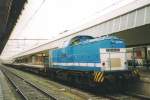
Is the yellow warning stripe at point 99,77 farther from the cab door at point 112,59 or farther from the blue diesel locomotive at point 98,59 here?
the cab door at point 112,59

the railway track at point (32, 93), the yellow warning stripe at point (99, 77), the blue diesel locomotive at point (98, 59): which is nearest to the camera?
the yellow warning stripe at point (99, 77)

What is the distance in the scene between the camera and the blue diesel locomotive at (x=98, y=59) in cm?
1469

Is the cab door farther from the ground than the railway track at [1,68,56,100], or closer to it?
farther from the ground

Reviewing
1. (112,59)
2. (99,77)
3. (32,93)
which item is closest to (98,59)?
(112,59)

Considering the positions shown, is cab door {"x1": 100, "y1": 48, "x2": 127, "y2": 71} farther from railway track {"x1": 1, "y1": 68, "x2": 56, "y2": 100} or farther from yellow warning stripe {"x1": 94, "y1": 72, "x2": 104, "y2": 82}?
railway track {"x1": 1, "y1": 68, "x2": 56, "y2": 100}

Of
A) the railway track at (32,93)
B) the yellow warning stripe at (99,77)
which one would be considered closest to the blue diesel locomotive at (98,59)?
the yellow warning stripe at (99,77)

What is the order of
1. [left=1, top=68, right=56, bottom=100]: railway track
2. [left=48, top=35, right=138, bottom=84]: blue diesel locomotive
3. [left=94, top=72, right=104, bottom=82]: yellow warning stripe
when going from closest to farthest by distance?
[left=94, top=72, right=104, bottom=82]: yellow warning stripe, [left=48, top=35, right=138, bottom=84]: blue diesel locomotive, [left=1, top=68, right=56, bottom=100]: railway track

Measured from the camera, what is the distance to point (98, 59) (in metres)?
15.0

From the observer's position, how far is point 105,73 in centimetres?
1448

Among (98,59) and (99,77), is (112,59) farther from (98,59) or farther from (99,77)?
(99,77)

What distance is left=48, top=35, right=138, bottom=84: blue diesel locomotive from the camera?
14.7 meters

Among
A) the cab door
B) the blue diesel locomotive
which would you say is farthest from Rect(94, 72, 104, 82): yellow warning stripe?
the cab door

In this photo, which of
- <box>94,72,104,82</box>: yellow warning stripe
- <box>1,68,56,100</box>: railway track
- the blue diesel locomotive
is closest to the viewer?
<box>94,72,104,82</box>: yellow warning stripe

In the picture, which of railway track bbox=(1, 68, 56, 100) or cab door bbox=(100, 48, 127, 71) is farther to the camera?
railway track bbox=(1, 68, 56, 100)
